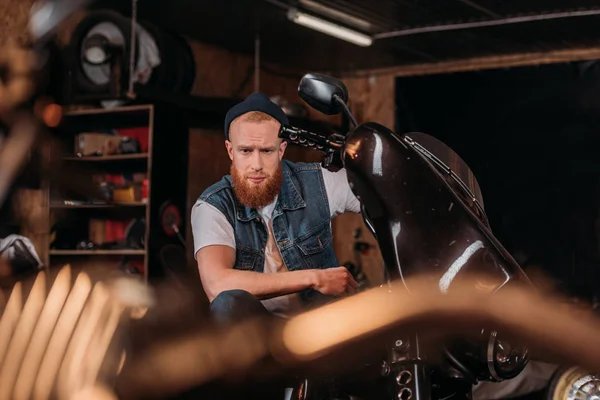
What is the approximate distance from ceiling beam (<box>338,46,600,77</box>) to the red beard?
2.72 m

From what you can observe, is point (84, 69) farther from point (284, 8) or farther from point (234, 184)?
point (284, 8)

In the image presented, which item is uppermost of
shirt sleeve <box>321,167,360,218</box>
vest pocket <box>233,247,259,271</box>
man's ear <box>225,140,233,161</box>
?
man's ear <box>225,140,233,161</box>

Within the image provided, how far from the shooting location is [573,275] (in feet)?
8.75

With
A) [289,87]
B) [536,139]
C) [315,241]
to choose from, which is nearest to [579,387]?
[315,241]

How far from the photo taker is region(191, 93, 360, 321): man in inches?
25.4

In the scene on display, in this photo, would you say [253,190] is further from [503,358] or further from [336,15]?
[336,15]

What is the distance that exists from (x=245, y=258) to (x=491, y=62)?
2.84 meters

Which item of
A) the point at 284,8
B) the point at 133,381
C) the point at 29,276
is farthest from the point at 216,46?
the point at 133,381

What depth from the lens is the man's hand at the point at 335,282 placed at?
57cm

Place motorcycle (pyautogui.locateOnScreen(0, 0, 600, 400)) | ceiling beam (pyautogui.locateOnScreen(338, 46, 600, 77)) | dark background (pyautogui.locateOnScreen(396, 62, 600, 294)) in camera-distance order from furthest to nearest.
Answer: ceiling beam (pyautogui.locateOnScreen(338, 46, 600, 77)) → dark background (pyautogui.locateOnScreen(396, 62, 600, 294)) → motorcycle (pyautogui.locateOnScreen(0, 0, 600, 400))

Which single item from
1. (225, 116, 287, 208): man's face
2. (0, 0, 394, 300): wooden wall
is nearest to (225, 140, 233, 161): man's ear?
(225, 116, 287, 208): man's face

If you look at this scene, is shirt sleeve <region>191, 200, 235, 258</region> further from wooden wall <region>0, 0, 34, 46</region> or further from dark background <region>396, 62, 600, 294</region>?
dark background <region>396, 62, 600, 294</region>

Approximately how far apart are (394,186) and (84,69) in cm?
107

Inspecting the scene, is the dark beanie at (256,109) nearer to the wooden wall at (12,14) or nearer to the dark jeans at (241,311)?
the dark jeans at (241,311)
